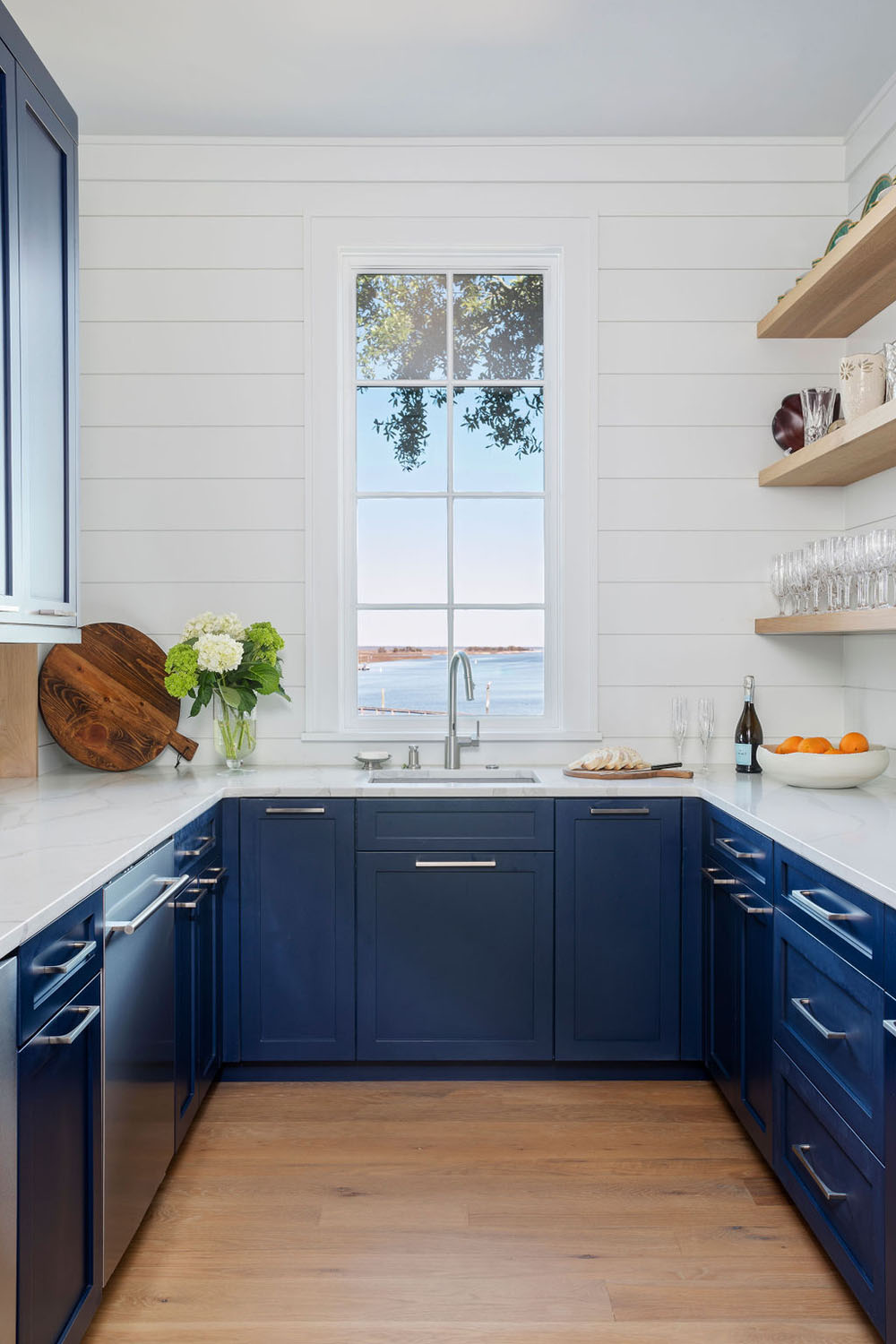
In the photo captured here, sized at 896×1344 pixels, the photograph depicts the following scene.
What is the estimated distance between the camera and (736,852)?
7.77 feet

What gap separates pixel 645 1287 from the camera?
1.85 m

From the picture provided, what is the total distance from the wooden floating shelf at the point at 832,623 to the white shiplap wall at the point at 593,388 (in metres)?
0.15

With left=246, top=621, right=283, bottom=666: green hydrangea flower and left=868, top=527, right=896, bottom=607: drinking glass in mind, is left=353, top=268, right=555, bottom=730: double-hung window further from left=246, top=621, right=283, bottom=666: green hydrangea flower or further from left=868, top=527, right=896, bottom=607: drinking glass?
left=868, top=527, right=896, bottom=607: drinking glass

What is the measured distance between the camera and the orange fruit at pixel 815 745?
2613mm

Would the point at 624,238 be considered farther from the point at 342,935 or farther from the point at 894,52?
the point at 342,935

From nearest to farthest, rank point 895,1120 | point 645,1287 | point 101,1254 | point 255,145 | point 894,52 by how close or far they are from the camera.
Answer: point 895,1120 → point 101,1254 → point 645,1287 → point 894,52 → point 255,145

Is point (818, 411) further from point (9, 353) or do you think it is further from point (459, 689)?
point (9, 353)

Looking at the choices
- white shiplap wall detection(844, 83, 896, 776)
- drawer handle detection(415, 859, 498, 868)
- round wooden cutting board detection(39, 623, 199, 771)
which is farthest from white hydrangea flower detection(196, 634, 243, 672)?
white shiplap wall detection(844, 83, 896, 776)

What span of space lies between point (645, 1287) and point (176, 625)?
232 centimetres

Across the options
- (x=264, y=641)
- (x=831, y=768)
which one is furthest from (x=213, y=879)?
(x=831, y=768)

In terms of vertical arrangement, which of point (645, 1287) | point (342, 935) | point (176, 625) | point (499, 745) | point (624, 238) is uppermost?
point (624, 238)

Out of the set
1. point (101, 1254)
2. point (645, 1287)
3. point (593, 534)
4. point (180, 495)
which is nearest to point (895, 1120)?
point (645, 1287)

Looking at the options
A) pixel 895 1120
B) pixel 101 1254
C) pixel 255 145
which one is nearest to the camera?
pixel 895 1120

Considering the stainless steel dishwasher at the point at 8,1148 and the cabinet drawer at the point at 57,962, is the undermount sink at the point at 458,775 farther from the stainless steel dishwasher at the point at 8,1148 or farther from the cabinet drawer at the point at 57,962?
the stainless steel dishwasher at the point at 8,1148
